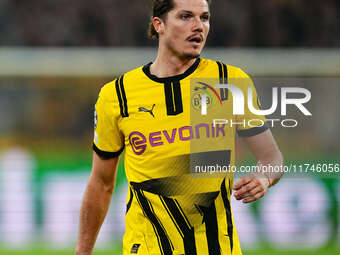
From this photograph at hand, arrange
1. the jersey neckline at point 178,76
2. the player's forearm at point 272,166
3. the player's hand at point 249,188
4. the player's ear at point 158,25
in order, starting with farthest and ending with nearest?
the player's ear at point 158,25
the jersey neckline at point 178,76
the player's forearm at point 272,166
the player's hand at point 249,188

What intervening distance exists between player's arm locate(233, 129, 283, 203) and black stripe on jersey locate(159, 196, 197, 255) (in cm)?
34

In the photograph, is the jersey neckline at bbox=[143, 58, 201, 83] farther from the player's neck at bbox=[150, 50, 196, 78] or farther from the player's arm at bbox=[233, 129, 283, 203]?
the player's arm at bbox=[233, 129, 283, 203]

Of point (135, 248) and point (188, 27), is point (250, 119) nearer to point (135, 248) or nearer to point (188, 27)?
point (188, 27)

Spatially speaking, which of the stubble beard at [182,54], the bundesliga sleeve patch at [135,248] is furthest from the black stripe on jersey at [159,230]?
the stubble beard at [182,54]

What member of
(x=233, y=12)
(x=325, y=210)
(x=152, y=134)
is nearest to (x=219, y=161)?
(x=152, y=134)

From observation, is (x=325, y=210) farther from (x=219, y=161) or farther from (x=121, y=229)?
(x=219, y=161)

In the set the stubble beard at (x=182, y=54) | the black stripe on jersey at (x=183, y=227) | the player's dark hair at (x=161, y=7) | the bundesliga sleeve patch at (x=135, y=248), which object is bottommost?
the bundesliga sleeve patch at (x=135, y=248)

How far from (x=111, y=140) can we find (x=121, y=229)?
434 centimetres

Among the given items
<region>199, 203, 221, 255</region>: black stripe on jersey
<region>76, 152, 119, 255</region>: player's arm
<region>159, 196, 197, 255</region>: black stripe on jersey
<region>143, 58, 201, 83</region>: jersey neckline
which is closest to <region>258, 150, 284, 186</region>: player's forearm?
<region>199, 203, 221, 255</region>: black stripe on jersey

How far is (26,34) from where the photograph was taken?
11023 millimetres

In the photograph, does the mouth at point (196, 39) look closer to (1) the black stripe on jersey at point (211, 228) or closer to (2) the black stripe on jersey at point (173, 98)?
(2) the black stripe on jersey at point (173, 98)

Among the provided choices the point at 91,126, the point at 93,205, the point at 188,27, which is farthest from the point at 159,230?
the point at 91,126

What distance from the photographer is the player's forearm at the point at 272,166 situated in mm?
3209

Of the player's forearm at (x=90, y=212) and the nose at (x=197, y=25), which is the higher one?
the nose at (x=197, y=25)
